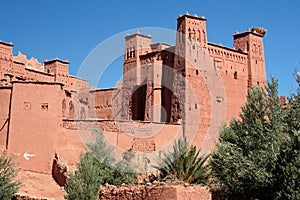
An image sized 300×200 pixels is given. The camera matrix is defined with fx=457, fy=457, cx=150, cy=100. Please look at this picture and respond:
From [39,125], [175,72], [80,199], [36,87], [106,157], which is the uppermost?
[175,72]

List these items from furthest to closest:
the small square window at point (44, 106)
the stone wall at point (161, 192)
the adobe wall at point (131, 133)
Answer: the adobe wall at point (131, 133)
the small square window at point (44, 106)
the stone wall at point (161, 192)

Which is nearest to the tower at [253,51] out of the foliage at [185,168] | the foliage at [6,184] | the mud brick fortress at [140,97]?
the mud brick fortress at [140,97]

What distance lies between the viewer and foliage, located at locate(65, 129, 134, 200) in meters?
12.7

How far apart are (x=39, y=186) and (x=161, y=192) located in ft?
26.3

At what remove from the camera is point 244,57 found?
95.4 ft

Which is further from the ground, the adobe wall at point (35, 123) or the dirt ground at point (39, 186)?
the adobe wall at point (35, 123)

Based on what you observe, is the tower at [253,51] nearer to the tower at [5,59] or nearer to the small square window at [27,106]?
the tower at [5,59]

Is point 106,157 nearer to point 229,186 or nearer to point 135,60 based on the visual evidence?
point 229,186

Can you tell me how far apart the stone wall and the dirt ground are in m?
4.72

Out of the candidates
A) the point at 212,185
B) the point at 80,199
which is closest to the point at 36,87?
the point at 80,199

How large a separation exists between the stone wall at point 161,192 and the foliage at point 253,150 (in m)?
0.99

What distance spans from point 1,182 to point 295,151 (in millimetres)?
8502

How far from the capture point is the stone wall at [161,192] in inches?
426

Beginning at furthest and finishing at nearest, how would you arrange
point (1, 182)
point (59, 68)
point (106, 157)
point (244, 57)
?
point (59, 68)
point (244, 57)
point (106, 157)
point (1, 182)
